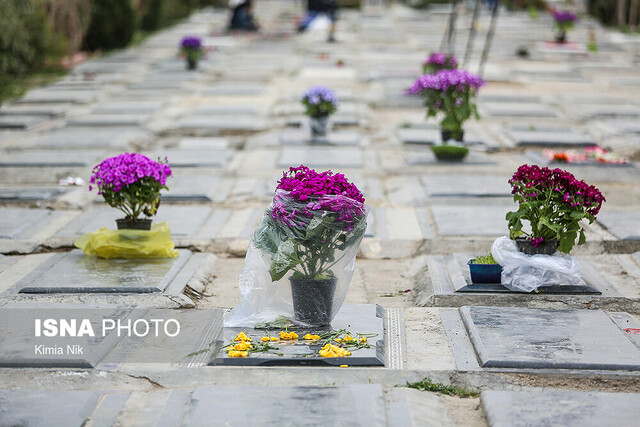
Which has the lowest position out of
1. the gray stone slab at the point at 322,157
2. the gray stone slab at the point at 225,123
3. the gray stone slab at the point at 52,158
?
the gray stone slab at the point at 225,123

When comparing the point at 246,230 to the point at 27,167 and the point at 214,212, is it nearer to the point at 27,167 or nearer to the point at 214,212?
the point at 214,212

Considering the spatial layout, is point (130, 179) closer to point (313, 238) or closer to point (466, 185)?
point (313, 238)

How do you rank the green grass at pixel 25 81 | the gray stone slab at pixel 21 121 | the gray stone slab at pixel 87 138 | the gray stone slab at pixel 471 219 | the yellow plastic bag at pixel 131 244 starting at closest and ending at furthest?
1. the yellow plastic bag at pixel 131 244
2. the gray stone slab at pixel 471 219
3. the gray stone slab at pixel 87 138
4. the gray stone slab at pixel 21 121
5. the green grass at pixel 25 81

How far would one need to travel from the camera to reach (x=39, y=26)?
1528cm

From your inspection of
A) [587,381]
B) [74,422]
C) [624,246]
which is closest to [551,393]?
[587,381]

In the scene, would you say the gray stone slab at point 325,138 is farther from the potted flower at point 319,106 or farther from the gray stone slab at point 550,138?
the gray stone slab at point 550,138

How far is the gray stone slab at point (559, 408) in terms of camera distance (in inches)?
144

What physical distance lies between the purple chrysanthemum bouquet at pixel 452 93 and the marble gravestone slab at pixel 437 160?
334 millimetres

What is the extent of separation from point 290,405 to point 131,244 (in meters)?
2.61

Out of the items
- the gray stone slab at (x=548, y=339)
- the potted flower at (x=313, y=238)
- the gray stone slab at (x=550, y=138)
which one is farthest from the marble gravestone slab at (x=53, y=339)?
the gray stone slab at (x=550, y=138)

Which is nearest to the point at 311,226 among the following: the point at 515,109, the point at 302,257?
the point at 302,257

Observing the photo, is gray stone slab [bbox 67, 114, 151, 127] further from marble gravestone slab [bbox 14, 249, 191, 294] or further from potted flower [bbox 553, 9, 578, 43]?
potted flower [bbox 553, 9, 578, 43]

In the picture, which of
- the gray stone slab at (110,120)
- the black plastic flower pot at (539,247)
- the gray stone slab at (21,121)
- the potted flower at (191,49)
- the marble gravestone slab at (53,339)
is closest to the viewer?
the marble gravestone slab at (53,339)

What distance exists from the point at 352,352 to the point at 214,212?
3.44 meters
